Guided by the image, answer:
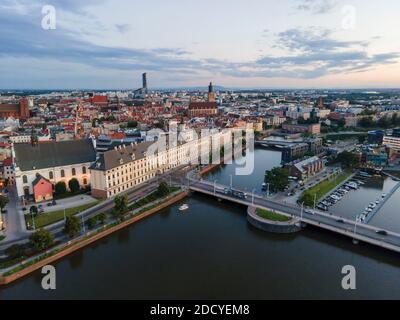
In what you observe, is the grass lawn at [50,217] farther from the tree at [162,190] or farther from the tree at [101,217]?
the tree at [162,190]

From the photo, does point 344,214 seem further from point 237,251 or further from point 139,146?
point 139,146

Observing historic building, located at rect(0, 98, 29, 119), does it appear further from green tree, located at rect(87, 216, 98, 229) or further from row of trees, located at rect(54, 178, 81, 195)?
green tree, located at rect(87, 216, 98, 229)

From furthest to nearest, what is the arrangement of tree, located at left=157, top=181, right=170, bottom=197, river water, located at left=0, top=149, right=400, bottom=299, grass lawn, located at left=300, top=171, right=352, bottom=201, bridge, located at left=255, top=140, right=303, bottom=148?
1. bridge, located at left=255, top=140, right=303, bottom=148
2. grass lawn, located at left=300, top=171, right=352, bottom=201
3. tree, located at left=157, top=181, right=170, bottom=197
4. river water, located at left=0, top=149, right=400, bottom=299

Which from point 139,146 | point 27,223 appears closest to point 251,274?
point 27,223

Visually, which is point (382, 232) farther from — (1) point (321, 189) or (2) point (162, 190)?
(2) point (162, 190)

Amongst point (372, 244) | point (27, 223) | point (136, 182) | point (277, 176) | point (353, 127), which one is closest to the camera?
point (372, 244)

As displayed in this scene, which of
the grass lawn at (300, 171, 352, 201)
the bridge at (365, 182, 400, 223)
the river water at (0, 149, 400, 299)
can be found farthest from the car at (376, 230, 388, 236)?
the grass lawn at (300, 171, 352, 201)

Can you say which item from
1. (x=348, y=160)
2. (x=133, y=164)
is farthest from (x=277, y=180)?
(x=348, y=160)
